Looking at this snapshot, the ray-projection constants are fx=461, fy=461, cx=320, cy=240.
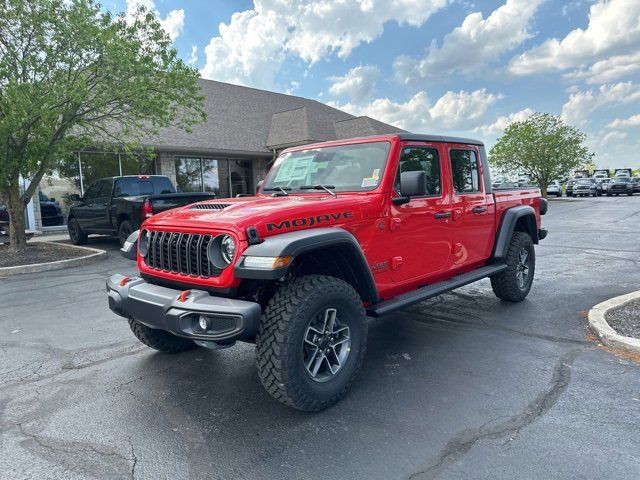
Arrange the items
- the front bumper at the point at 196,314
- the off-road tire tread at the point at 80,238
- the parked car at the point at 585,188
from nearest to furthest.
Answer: the front bumper at the point at 196,314
the off-road tire tread at the point at 80,238
the parked car at the point at 585,188

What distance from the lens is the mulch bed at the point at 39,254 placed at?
379 inches

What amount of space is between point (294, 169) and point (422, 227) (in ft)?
4.54

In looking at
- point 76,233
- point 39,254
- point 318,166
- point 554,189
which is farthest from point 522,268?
point 554,189

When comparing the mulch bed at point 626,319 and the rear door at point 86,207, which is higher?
the rear door at point 86,207

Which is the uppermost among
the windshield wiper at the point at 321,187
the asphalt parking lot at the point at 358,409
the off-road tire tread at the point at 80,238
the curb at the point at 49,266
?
the windshield wiper at the point at 321,187

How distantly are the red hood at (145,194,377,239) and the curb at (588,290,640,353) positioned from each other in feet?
8.69

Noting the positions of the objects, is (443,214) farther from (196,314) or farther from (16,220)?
(16,220)

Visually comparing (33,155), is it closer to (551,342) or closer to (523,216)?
(523,216)

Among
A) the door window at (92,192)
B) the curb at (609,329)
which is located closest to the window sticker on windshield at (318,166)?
the curb at (609,329)

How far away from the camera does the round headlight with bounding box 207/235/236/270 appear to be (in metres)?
3.09

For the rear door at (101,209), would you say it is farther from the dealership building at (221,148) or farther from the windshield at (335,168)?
the windshield at (335,168)

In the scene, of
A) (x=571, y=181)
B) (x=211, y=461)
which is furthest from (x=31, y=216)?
(x=571, y=181)

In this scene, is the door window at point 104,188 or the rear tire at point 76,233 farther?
the rear tire at point 76,233

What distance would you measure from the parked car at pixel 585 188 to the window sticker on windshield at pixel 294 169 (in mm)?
38519
